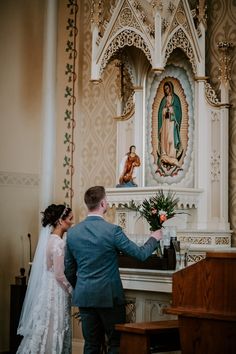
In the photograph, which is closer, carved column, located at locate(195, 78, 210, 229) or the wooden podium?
the wooden podium

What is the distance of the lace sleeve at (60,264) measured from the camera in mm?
6301

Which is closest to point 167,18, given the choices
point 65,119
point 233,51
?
point 233,51

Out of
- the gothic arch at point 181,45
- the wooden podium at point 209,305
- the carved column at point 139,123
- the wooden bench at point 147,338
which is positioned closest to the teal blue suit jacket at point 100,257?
the wooden bench at point 147,338

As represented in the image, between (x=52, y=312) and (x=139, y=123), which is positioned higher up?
(x=139, y=123)

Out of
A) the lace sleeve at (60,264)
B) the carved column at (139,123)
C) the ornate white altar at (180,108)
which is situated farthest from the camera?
the carved column at (139,123)

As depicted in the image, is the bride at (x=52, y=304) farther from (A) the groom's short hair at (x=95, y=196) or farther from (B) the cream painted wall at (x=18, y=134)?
(B) the cream painted wall at (x=18, y=134)

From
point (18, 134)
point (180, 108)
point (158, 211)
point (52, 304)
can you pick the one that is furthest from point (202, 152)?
point (18, 134)

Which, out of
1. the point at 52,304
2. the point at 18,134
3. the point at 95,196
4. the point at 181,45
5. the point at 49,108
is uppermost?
the point at 181,45

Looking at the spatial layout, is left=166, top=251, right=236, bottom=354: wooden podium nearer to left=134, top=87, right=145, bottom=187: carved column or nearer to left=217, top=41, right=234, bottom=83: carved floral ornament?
left=217, top=41, right=234, bottom=83: carved floral ornament

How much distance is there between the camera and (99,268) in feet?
17.3

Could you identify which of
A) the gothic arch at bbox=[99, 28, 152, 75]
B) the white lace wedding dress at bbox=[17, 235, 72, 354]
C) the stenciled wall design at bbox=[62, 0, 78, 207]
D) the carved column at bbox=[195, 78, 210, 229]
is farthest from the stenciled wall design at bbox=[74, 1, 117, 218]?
the white lace wedding dress at bbox=[17, 235, 72, 354]

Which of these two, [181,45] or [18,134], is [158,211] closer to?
[181,45]

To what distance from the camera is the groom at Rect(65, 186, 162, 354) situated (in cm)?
525

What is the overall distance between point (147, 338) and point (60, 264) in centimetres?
119
